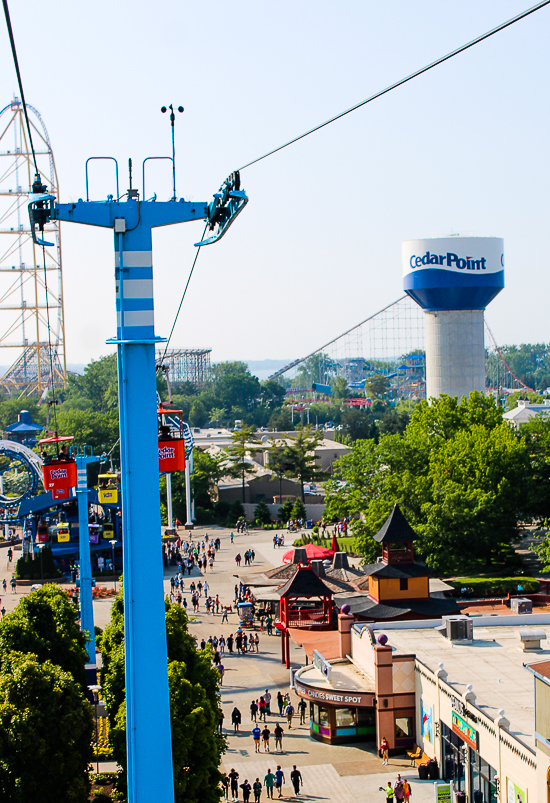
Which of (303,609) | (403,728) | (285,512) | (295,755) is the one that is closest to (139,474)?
(295,755)

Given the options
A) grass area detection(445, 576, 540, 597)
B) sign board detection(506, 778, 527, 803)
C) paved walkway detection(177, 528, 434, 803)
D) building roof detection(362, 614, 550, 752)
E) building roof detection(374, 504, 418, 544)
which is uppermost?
building roof detection(374, 504, 418, 544)

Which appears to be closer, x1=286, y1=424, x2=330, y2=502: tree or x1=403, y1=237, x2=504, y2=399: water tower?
x1=403, y1=237, x2=504, y2=399: water tower

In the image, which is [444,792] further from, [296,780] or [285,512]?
[285,512]

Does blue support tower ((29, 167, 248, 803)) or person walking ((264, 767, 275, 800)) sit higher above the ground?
blue support tower ((29, 167, 248, 803))

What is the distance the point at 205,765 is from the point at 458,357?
219 ft

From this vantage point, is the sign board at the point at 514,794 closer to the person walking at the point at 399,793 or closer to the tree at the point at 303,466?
the person walking at the point at 399,793

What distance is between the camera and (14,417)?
131125 millimetres

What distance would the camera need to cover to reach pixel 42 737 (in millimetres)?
18562

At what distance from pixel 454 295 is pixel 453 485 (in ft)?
111

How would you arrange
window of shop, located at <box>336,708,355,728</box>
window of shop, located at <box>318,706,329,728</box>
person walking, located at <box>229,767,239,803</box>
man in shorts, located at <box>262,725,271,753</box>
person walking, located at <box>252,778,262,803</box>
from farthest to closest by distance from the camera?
window of shop, located at <box>318,706,329,728</box> → window of shop, located at <box>336,708,355,728</box> → man in shorts, located at <box>262,725,271,753</box> → person walking, located at <box>229,767,239,803</box> → person walking, located at <box>252,778,262,803</box>

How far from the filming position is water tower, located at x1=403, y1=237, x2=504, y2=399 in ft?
258

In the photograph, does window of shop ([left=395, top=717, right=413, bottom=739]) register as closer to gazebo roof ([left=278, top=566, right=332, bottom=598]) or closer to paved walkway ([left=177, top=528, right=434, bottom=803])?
paved walkway ([left=177, top=528, right=434, bottom=803])

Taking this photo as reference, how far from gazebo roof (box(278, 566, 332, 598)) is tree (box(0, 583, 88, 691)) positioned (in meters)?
10.5

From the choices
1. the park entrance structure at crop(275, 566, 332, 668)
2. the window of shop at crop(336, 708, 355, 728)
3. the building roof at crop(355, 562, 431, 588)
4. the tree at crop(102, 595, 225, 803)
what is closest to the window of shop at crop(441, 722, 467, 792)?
the window of shop at crop(336, 708, 355, 728)
